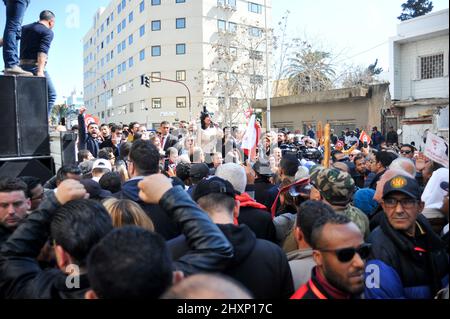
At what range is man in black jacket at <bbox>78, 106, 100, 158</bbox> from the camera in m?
7.01

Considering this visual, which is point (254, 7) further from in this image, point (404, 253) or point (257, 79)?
point (404, 253)

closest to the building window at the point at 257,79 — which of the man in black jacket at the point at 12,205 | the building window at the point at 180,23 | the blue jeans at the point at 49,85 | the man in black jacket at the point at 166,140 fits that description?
the building window at the point at 180,23

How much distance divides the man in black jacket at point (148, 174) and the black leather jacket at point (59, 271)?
0.99 meters

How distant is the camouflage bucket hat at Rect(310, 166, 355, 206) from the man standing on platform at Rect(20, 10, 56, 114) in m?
4.52

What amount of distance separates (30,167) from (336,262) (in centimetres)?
414

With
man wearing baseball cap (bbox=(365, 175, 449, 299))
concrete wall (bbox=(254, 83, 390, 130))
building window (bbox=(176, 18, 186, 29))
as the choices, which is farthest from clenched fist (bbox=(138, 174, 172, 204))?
building window (bbox=(176, 18, 186, 29))

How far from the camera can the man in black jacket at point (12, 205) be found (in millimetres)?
2727

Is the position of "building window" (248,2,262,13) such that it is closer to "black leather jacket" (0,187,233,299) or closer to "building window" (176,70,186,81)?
"building window" (176,70,186,81)

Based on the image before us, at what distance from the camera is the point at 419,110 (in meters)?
20.8

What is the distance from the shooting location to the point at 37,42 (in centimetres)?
611

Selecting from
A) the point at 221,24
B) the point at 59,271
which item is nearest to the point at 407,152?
the point at 59,271

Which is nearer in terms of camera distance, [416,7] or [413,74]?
[413,74]

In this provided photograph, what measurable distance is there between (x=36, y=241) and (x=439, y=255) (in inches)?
87.5
